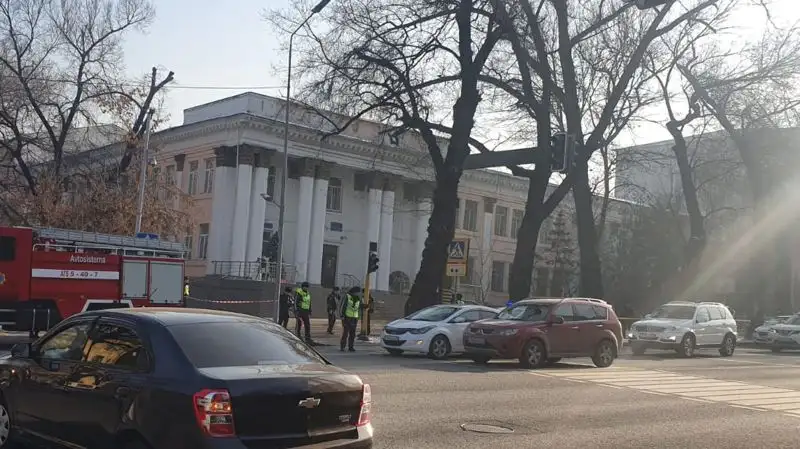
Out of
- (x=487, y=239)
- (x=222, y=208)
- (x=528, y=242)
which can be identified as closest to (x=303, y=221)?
(x=222, y=208)

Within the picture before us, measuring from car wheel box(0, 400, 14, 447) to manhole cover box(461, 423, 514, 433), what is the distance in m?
5.19

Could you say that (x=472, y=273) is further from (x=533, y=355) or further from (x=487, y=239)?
(x=533, y=355)

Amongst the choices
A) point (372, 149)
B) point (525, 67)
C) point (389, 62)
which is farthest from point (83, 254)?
point (372, 149)

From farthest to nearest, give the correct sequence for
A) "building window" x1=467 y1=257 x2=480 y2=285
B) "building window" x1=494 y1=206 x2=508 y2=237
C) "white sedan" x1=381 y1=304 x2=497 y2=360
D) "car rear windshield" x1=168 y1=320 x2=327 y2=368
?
"building window" x1=494 y1=206 x2=508 y2=237 → "building window" x1=467 y1=257 x2=480 y2=285 → "white sedan" x1=381 y1=304 x2=497 y2=360 → "car rear windshield" x1=168 y1=320 x2=327 y2=368

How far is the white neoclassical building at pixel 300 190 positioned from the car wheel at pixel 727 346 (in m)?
16.4

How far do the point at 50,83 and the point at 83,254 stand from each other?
1441cm

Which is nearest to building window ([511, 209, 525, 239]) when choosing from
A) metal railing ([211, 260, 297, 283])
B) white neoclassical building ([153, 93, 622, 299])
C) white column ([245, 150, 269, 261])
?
white neoclassical building ([153, 93, 622, 299])

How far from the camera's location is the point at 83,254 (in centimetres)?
2206

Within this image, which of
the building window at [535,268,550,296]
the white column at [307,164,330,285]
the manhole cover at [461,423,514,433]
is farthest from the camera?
the building window at [535,268,550,296]

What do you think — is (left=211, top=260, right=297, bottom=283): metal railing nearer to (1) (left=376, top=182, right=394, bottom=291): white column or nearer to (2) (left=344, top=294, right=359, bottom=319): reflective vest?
(1) (left=376, top=182, right=394, bottom=291): white column

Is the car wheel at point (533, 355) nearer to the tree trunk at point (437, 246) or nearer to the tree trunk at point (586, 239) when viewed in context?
the tree trunk at point (437, 246)

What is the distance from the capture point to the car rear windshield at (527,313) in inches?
795

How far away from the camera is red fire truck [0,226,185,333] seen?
67.7 feet

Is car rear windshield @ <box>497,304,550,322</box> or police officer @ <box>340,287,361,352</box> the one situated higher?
car rear windshield @ <box>497,304,550,322</box>
